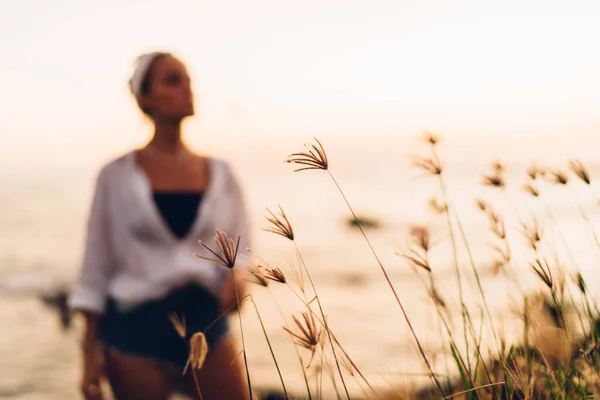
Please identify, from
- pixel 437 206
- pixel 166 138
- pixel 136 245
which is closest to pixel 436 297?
pixel 437 206

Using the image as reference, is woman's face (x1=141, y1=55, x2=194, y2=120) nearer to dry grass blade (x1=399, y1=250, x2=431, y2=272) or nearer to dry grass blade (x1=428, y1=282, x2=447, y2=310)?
dry grass blade (x1=428, y1=282, x2=447, y2=310)

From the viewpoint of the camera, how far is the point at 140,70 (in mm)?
2648

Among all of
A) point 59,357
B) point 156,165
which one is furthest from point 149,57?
point 59,357

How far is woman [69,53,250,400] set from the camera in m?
2.39

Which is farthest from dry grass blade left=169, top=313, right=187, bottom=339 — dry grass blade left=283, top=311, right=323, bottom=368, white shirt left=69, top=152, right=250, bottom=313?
dry grass blade left=283, top=311, right=323, bottom=368

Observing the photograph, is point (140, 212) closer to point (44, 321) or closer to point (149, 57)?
point (149, 57)

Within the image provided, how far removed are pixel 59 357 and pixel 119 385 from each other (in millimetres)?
9005

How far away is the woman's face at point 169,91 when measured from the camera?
258 centimetres

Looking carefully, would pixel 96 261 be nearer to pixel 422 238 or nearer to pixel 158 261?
pixel 158 261

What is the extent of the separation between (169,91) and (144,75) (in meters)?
0.13

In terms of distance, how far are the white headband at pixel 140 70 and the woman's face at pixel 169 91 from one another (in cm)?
3

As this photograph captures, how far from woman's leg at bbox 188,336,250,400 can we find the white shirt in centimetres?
21

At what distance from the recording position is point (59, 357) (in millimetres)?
10742

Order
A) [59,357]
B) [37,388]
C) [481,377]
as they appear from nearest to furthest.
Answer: [481,377] < [37,388] < [59,357]
